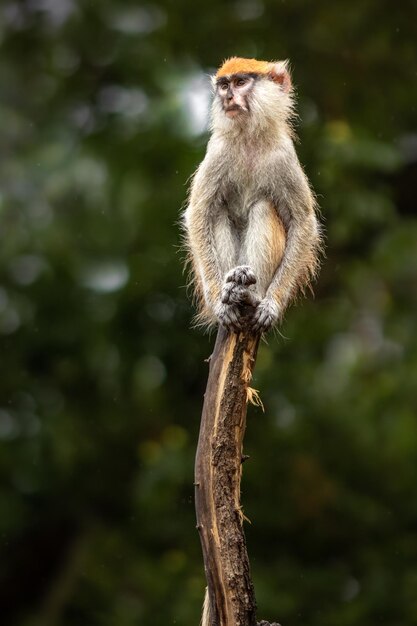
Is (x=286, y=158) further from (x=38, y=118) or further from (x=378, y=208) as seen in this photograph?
(x=38, y=118)

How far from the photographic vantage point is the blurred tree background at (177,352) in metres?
10.7

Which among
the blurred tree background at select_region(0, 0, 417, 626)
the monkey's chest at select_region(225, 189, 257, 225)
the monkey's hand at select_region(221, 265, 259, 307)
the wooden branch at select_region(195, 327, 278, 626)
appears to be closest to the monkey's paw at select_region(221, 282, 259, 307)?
the monkey's hand at select_region(221, 265, 259, 307)

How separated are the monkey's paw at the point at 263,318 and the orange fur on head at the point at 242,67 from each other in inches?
54.7

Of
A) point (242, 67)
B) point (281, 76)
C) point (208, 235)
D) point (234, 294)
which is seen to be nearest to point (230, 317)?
point (234, 294)

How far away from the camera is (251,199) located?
6570 millimetres

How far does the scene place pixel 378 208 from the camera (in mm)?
10719

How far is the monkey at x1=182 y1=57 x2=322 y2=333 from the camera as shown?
6.46 meters

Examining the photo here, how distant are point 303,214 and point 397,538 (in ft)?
18.1

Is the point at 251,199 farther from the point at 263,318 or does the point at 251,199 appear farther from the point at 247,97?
the point at 263,318

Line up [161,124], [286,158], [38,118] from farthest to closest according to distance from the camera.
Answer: [38,118]
[161,124]
[286,158]

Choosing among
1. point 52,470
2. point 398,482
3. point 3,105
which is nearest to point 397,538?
point 398,482

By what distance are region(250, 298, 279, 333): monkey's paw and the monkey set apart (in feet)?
0.79

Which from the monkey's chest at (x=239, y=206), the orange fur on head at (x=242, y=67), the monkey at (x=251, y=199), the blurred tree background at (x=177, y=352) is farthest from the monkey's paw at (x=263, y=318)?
the blurred tree background at (x=177, y=352)

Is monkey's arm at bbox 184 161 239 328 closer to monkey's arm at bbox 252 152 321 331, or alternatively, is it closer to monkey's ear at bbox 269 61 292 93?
monkey's arm at bbox 252 152 321 331
